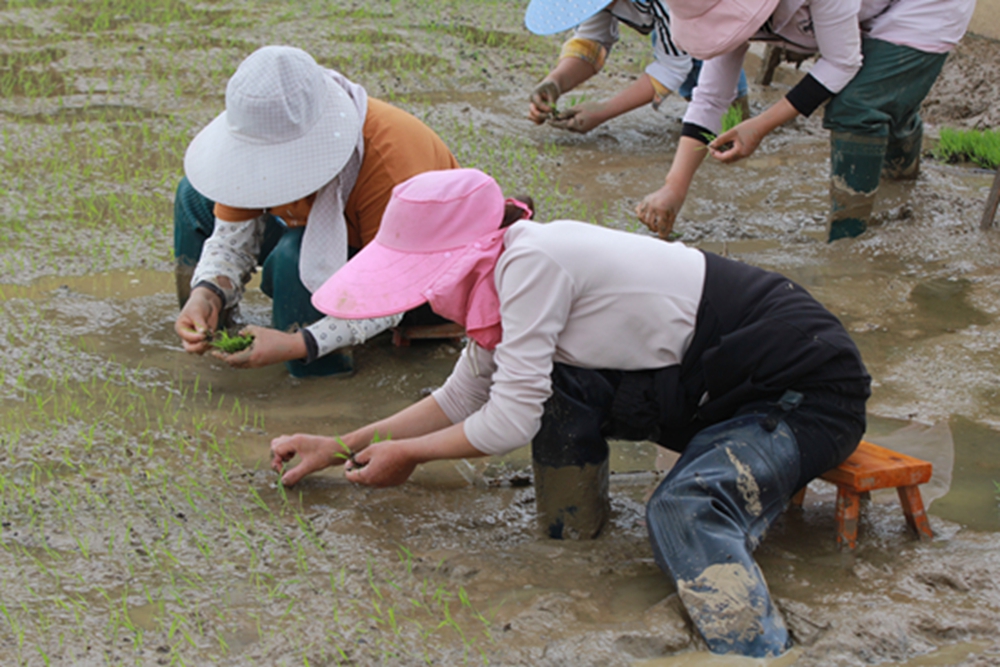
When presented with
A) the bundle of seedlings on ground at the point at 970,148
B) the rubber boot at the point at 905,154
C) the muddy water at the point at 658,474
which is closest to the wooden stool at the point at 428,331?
the muddy water at the point at 658,474

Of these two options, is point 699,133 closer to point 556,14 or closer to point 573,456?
point 556,14

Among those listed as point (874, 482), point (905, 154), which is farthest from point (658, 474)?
point (905, 154)

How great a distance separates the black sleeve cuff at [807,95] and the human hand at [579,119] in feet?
5.97

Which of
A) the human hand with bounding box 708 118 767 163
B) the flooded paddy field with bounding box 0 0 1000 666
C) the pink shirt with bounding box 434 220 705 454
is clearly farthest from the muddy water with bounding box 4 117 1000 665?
the human hand with bounding box 708 118 767 163

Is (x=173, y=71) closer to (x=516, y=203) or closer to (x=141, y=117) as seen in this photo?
(x=141, y=117)

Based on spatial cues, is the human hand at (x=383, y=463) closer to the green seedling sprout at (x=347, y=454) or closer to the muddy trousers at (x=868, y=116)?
the green seedling sprout at (x=347, y=454)

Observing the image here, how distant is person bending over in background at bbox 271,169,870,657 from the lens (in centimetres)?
185

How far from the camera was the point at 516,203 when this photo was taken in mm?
2012

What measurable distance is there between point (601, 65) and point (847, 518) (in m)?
3.66

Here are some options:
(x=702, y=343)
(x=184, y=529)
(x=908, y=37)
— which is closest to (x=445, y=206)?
(x=702, y=343)

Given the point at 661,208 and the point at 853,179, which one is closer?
the point at 661,208

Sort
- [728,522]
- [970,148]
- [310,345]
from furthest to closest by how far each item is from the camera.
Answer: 1. [970,148]
2. [310,345]
3. [728,522]

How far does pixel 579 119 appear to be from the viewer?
5250 mm

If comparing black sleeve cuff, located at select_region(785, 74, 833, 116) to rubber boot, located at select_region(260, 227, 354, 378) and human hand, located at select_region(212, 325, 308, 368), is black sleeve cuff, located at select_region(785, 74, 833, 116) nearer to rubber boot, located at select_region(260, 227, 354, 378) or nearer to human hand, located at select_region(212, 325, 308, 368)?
rubber boot, located at select_region(260, 227, 354, 378)
